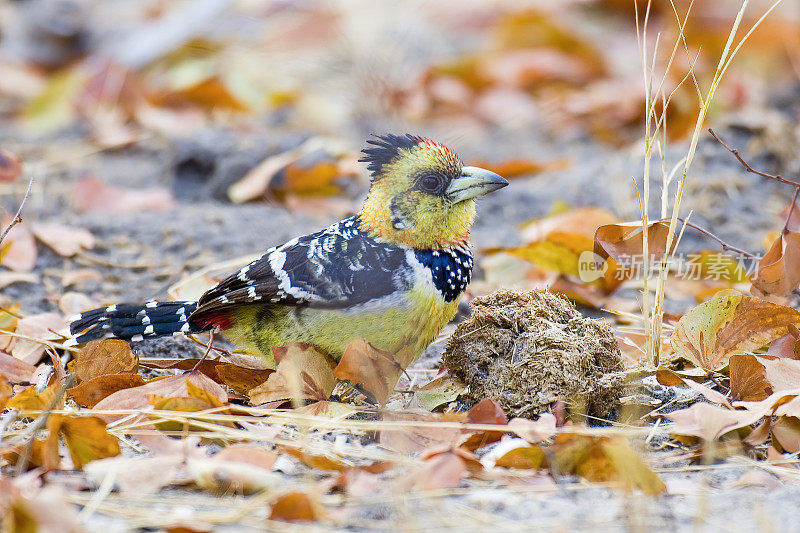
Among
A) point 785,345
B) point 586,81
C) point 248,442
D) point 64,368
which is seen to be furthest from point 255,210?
point 586,81

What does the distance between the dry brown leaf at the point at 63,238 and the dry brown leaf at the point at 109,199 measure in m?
0.56

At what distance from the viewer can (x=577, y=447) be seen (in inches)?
99.7

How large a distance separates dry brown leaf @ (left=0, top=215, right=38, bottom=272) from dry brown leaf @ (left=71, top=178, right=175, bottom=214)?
810 millimetres

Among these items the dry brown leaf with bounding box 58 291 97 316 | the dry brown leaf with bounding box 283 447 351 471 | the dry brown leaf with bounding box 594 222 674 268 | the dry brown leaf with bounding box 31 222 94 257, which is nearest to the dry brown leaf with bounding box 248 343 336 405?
the dry brown leaf with bounding box 283 447 351 471

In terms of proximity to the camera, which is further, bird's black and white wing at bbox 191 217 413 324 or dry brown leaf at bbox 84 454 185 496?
bird's black and white wing at bbox 191 217 413 324

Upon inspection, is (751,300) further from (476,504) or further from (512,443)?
(476,504)

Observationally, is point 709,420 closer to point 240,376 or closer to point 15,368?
point 240,376

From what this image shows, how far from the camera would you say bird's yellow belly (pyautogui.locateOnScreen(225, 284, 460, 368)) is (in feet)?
10.2

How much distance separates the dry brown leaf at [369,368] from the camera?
2.99 metres

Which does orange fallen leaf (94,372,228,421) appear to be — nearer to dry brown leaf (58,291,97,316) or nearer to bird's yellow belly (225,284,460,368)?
bird's yellow belly (225,284,460,368)

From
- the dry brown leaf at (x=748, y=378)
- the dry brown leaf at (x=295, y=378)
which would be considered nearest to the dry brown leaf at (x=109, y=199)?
the dry brown leaf at (x=295, y=378)

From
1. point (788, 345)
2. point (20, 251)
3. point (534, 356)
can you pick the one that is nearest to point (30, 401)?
point (534, 356)

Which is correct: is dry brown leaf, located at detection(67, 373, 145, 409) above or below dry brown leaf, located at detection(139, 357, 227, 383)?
above

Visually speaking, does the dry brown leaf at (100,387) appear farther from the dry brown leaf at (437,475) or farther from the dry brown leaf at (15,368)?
the dry brown leaf at (437,475)
